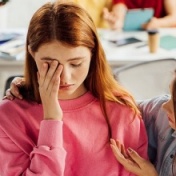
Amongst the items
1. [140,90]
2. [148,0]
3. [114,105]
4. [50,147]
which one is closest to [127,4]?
[148,0]

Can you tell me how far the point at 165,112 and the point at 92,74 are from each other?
0.83 ft

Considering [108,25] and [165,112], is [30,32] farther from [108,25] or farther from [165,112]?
[108,25]

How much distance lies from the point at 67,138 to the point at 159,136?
29 centimetres

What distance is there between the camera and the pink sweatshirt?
1109 millimetres

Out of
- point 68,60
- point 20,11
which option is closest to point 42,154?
point 68,60

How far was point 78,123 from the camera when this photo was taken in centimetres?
121

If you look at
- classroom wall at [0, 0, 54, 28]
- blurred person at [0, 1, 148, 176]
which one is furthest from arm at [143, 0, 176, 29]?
blurred person at [0, 1, 148, 176]

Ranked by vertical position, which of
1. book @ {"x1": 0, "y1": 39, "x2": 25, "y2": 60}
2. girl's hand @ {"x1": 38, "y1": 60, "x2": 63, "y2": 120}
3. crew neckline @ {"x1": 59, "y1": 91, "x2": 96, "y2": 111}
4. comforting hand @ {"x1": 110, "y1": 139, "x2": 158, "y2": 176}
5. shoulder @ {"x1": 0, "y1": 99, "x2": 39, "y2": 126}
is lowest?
book @ {"x1": 0, "y1": 39, "x2": 25, "y2": 60}

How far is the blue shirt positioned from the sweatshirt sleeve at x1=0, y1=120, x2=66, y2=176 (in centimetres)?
32

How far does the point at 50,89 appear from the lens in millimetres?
1108

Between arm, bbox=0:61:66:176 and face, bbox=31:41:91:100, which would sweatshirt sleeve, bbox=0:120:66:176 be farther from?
face, bbox=31:41:91:100

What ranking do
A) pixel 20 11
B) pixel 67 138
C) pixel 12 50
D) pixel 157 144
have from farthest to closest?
1. pixel 20 11
2. pixel 12 50
3. pixel 157 144
4. pixel 67 138

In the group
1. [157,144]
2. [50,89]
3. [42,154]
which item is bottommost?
[157,144]

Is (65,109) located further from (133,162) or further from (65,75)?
(133,162)
